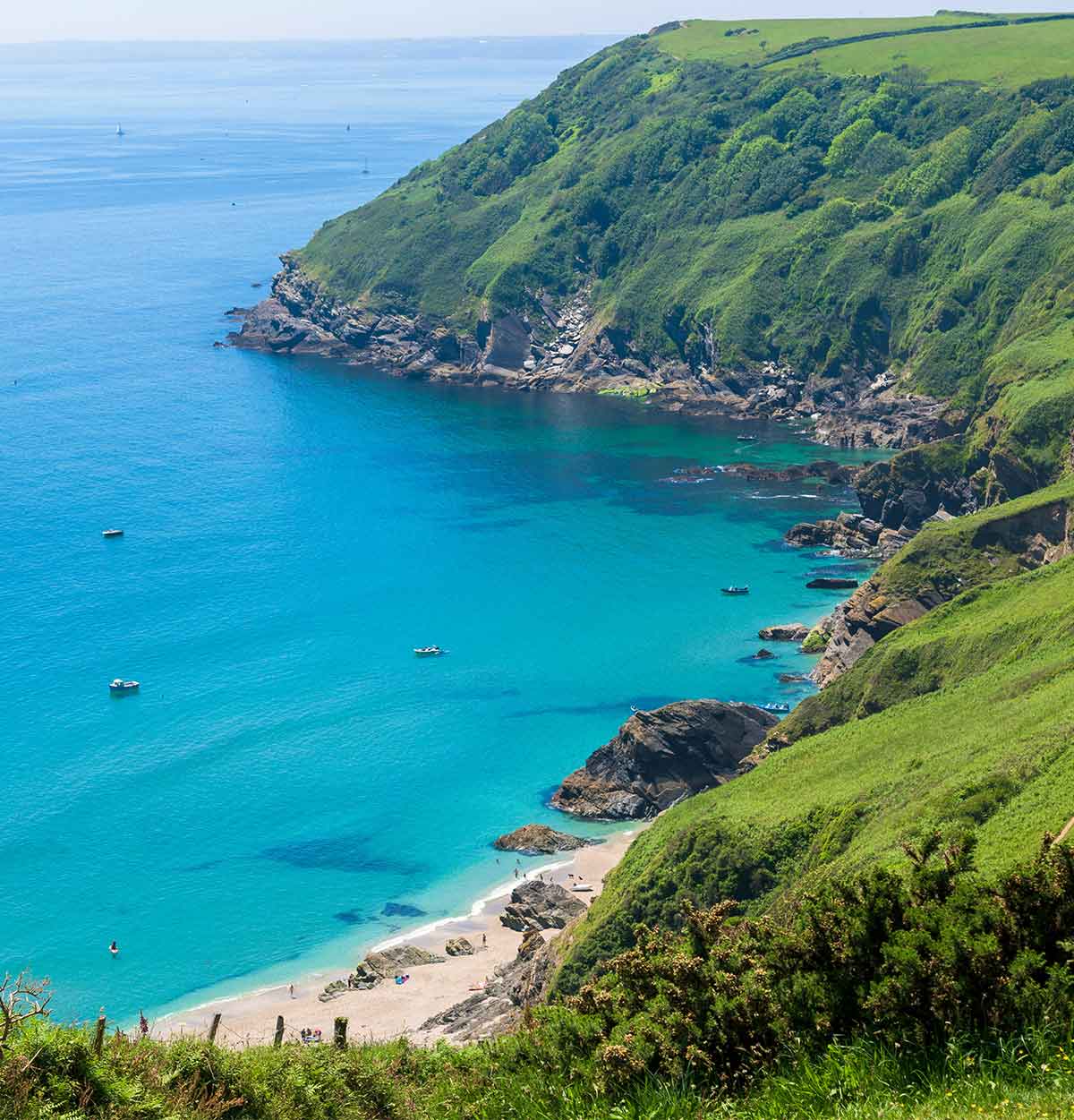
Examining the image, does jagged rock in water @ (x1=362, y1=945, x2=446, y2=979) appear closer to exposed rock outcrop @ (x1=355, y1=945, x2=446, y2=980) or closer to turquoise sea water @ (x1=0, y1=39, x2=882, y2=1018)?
exposed rock outcrop @ (x1=355, y1=945, x2=446, y2=980)

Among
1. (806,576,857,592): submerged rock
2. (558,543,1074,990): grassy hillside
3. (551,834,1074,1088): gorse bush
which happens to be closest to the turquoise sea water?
(806,576,857,592): submerged rock

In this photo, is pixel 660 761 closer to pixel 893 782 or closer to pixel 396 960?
pixel 396 960

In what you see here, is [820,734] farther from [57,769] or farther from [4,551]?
[4,551]

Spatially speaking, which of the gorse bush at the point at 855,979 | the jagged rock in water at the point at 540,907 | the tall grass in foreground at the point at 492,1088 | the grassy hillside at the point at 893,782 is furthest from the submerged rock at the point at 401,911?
the gorse bush at the point at 855,979

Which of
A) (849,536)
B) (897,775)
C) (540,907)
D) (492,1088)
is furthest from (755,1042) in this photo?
(849,536)

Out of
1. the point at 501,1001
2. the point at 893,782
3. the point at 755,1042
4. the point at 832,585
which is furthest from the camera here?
the point at 832,585
